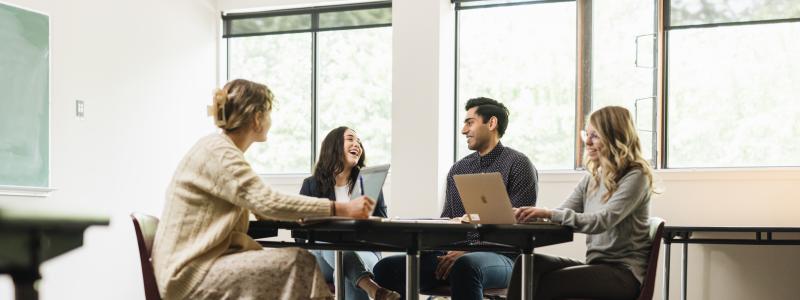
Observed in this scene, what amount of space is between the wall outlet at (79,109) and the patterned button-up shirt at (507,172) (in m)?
→ 2.39

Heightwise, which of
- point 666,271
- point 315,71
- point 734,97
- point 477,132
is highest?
point 315,71

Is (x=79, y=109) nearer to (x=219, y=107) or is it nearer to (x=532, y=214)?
(x=219, y=107)

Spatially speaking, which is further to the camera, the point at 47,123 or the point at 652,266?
the point at 47,123

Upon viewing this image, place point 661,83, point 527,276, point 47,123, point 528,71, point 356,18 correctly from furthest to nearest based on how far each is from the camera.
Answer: point 356,18, point 528,71, point 661,83, point 47,123, point 527,276

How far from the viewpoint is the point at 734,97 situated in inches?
212

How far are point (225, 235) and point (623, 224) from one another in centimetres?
135

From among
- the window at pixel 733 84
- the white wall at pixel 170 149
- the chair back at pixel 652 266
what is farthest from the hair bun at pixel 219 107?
the window at pixel 733 84

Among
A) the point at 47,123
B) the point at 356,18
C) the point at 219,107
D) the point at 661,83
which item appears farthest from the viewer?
the point at 356,18

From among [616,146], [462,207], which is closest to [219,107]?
[616,146]

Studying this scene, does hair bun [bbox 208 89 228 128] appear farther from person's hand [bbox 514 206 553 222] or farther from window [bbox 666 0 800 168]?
window [bbox 666 0 800 168]

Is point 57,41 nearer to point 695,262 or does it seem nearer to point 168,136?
point 168,136

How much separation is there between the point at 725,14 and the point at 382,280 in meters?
2.79

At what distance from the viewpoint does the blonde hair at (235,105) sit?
2766 mm

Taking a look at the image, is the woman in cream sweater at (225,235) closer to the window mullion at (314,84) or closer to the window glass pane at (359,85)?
the window glass pane at (359,85)
